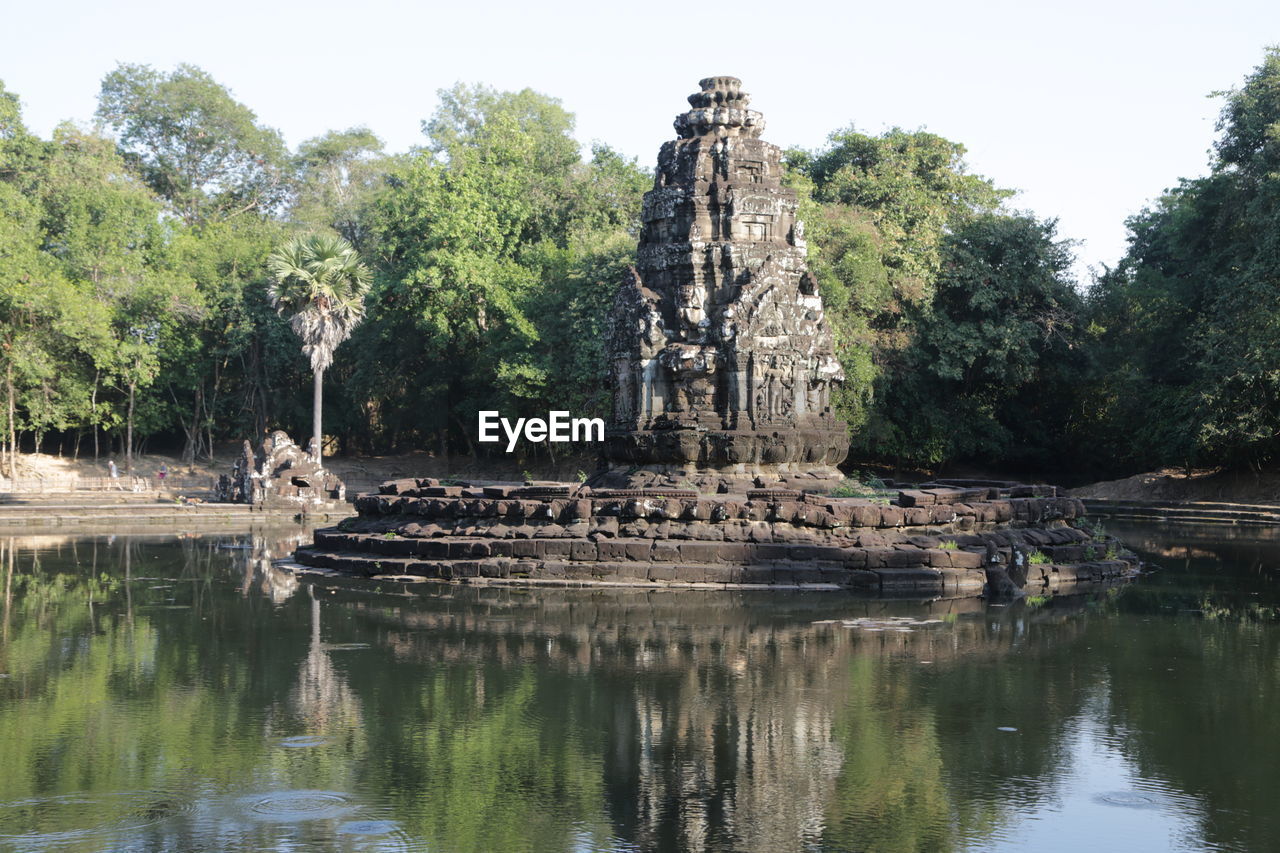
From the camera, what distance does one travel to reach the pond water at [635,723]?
24.0 ft

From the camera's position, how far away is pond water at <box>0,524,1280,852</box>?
7309mm

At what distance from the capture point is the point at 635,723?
962 cm

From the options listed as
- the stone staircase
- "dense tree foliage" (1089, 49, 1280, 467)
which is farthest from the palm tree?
"dense tree foliage" (1089, 49, 1280, 467)

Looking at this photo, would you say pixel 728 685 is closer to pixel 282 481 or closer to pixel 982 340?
pixel 282 481

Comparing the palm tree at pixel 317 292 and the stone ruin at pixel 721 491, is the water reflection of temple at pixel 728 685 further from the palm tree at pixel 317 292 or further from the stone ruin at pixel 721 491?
the palm tree at pixel 317 292

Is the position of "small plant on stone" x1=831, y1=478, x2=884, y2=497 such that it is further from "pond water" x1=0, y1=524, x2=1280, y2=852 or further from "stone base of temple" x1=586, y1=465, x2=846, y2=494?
"pond water" x1=0, y1=524, x2=1280, y2=852

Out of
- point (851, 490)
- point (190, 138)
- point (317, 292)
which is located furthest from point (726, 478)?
point (190, 138)

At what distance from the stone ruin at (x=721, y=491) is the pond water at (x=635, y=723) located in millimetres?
1192

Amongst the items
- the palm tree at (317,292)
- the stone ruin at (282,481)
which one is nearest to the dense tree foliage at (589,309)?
the palm tree at (317,292)

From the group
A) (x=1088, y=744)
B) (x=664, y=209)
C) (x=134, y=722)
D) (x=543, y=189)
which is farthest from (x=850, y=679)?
(x=543, y=189)

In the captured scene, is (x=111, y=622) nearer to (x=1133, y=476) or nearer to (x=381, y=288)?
(x=381, y=288)

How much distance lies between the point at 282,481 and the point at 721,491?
53.7 ft

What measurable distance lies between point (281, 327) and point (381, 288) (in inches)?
259

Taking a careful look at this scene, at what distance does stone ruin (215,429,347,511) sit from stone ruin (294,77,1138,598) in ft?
39.1
